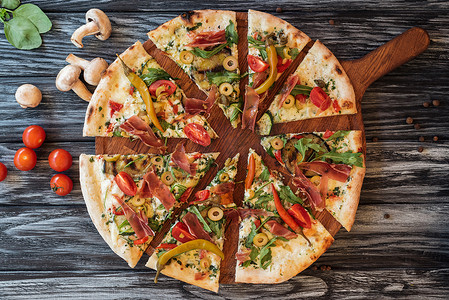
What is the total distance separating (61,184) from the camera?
17.5 ft

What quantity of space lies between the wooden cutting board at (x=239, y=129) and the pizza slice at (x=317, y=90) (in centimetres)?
12

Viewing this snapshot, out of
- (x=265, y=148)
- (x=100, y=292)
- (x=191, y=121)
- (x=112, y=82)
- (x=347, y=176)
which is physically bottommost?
(x=100, y=292)

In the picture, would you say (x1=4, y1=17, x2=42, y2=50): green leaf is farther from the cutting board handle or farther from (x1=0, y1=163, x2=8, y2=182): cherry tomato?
the cutting board handle

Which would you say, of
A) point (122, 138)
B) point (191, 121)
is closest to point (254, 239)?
point (191, 121)

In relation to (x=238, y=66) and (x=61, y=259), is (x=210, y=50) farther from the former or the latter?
(x=61, y=259)

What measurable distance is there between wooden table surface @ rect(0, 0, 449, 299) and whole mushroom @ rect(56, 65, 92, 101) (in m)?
0.23

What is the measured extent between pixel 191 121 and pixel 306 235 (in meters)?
2.06

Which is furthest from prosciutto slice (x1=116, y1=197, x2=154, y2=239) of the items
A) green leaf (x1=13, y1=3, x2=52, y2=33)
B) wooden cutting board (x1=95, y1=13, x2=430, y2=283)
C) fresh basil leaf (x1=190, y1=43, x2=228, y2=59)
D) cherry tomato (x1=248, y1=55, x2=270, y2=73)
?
green leaf (x1=13, y1=3, x2=52, y2=33)

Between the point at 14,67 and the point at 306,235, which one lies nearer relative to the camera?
the point at 306,235

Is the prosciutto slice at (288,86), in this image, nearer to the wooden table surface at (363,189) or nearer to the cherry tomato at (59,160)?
the wooden table surface at (363,189)

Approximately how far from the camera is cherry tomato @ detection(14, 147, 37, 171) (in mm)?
5328

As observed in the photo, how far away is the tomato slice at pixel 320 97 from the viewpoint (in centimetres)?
505

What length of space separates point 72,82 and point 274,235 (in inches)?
127

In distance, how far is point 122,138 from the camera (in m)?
5.29
